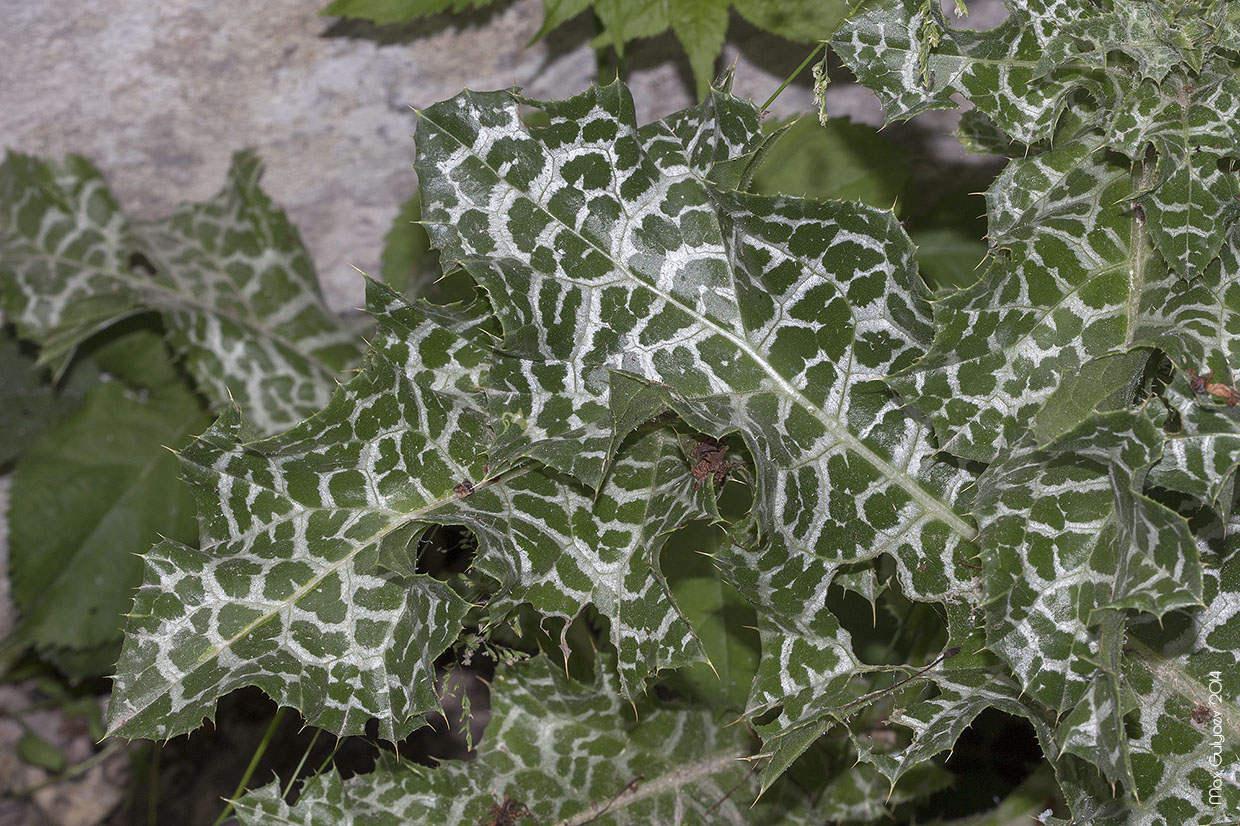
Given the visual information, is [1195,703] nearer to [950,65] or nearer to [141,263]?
[950,65]

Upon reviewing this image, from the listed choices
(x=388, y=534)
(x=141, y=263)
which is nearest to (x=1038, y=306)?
(x=388, y=534)

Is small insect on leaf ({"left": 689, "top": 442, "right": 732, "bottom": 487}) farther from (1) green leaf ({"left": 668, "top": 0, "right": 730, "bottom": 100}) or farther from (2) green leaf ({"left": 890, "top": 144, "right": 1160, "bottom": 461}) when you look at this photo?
(1) green leaf ({"left": 668, "top": 0, "right": 730, "bottom": 100})

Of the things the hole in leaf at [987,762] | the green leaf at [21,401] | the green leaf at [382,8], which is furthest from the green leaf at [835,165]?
the green leaf at [21,401]

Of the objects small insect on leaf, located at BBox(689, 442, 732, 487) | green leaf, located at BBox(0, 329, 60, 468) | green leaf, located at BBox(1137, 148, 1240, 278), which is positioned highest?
green leaf, located at BBox(1137, 148, 1240, 278)

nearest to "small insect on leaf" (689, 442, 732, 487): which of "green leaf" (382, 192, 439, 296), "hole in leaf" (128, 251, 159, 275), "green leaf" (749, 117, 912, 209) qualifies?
"green leaf" (749, 117, 912, 209)

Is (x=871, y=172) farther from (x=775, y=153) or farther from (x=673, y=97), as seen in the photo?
(x=673, y=97)
